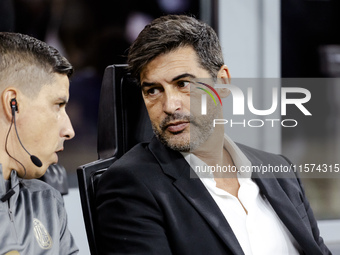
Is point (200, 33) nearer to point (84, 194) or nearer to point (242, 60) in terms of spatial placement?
point (84, 194)

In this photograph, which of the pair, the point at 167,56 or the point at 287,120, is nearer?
the point at 167,56

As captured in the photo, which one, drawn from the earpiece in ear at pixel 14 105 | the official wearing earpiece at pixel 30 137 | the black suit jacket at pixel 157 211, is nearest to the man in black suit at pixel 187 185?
the black suit jacket at pixel 157 211

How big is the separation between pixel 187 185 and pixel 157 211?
13 centimetres

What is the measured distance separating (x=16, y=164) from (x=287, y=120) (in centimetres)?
192

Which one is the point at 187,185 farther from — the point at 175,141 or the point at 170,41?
the point at 170,41

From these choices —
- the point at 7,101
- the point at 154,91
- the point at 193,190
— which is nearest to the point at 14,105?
the point at 7,101

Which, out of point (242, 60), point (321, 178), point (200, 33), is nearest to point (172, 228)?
point (200, 33)

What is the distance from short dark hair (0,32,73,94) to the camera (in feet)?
4.00

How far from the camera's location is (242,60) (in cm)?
259

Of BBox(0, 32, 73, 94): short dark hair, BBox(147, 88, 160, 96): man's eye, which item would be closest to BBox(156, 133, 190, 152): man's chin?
BBox(147, 88, 160, 96): man's eye

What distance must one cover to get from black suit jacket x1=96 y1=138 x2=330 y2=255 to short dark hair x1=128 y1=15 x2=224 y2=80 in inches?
10.2

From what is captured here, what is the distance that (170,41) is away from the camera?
146 cm

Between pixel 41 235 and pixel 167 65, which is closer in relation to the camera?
pixel 41 235

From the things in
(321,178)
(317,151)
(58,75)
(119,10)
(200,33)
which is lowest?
(321,178)
